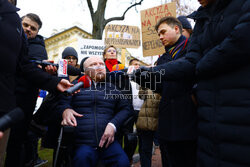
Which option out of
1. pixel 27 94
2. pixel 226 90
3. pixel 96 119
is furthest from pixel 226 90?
pixel 27 94

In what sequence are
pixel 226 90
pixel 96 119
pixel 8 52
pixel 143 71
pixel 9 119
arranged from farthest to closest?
pixel 96 119, pixel 143 71, pixel 8 52, pixel 226 90, pixel 9 119

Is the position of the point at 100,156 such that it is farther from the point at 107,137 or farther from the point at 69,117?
the point at 69,117

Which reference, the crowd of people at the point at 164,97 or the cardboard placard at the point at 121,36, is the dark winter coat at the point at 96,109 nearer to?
the crowd of people at the point at 164,97

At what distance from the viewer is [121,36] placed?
5770 millimetres

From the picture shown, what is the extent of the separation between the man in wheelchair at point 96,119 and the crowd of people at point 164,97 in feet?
0.03

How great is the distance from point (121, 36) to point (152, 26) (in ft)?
3.96

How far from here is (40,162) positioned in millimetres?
3791

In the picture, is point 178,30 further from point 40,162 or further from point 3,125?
point 40,162

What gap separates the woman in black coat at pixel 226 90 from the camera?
1.16 meters

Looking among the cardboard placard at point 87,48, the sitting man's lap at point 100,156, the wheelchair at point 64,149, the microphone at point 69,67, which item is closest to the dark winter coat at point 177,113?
the sitting man's lap at point 100,156

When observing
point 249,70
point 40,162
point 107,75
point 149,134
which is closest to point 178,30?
point 107,75

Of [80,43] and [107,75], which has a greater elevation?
[80,43]

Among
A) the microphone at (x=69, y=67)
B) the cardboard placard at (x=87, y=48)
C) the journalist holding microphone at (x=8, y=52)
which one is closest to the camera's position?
the journalist holding microphone at (x=8, y=52)

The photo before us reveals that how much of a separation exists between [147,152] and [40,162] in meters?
2.07
